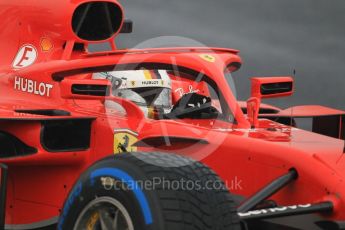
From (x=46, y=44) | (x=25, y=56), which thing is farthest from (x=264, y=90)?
(x=25, y=56)

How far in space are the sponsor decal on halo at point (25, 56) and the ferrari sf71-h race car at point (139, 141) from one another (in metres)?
0.01

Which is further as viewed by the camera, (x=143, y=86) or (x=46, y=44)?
(x=46, y=44)

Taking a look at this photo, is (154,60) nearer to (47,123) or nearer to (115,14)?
(47,123)

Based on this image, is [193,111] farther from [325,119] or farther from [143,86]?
[325,119]

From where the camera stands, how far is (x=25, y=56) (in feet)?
28.7

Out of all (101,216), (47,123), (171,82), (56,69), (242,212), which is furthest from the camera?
(171,82)

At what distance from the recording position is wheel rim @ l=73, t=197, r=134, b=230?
475 centimetres

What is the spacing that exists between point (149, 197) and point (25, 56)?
15.1ft

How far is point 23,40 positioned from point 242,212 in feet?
14.6

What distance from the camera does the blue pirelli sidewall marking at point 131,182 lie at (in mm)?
4520

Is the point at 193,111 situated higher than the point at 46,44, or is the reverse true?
the point at 46,44

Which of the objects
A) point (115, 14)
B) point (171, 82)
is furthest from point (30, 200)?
point (115, 14)

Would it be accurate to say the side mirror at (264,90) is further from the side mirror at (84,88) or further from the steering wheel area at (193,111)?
the side mirror at (84,88)

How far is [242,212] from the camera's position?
207 inches
